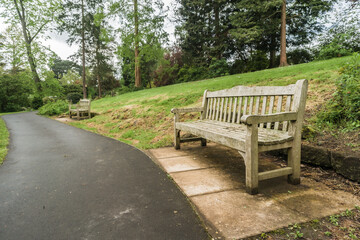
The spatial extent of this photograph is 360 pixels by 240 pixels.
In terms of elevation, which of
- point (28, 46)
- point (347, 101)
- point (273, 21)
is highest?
point (273, 21)

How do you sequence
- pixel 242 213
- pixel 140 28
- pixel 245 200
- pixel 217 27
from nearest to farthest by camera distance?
pixel 242 213, pixel 245 200, pixel 140 28, pixel 217 27

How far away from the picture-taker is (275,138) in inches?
91.5

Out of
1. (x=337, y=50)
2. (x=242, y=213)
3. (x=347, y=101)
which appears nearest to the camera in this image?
(x=242, y=213)

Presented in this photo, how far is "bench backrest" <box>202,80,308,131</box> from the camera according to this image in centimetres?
235

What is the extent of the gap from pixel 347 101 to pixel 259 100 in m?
1.31

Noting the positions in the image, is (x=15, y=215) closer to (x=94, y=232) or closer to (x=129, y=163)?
(x=94, y=232)

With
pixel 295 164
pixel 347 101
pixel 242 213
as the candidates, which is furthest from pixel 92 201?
pixel 347 101

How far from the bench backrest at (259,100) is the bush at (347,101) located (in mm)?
605

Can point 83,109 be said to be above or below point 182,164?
above

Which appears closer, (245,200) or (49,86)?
(245,200)

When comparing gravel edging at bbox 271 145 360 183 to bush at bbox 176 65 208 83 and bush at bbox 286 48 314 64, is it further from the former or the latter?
bush at bbox 286 48 314 64

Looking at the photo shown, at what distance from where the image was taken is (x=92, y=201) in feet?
7.08

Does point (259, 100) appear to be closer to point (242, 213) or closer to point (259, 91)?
point (259, 91)

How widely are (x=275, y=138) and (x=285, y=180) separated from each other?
0.62 metres
